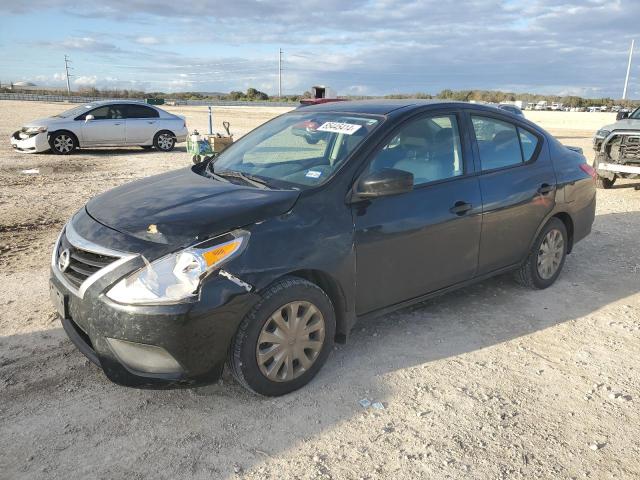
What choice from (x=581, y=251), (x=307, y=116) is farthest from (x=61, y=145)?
(x=581, y=251)

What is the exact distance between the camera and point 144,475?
2.59 m

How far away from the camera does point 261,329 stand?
301cm

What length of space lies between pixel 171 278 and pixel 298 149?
1708 millimetres

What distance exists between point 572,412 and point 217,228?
2.36 metres

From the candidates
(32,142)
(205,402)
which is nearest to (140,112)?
(32,142)

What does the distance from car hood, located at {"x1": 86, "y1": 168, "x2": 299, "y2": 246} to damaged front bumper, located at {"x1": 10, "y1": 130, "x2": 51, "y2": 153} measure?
1219 cm

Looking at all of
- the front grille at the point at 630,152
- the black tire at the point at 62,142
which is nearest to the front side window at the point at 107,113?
the black tire at the point at 62,142

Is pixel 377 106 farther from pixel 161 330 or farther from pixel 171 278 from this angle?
pixel 161 330

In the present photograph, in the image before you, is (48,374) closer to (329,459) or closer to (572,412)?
(329,459)

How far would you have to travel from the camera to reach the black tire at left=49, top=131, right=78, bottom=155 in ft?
47.5

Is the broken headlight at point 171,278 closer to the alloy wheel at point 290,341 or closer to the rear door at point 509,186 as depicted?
the alloy wheel at point 290,341

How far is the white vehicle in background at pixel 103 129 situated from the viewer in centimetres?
1445

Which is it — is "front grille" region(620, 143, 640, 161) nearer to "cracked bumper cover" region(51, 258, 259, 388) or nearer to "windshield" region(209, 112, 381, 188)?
"windshield" region(209, 112, 381, 188)

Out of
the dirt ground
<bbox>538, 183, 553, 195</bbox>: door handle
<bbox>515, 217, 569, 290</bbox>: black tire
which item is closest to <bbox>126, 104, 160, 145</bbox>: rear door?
the dirt ground
